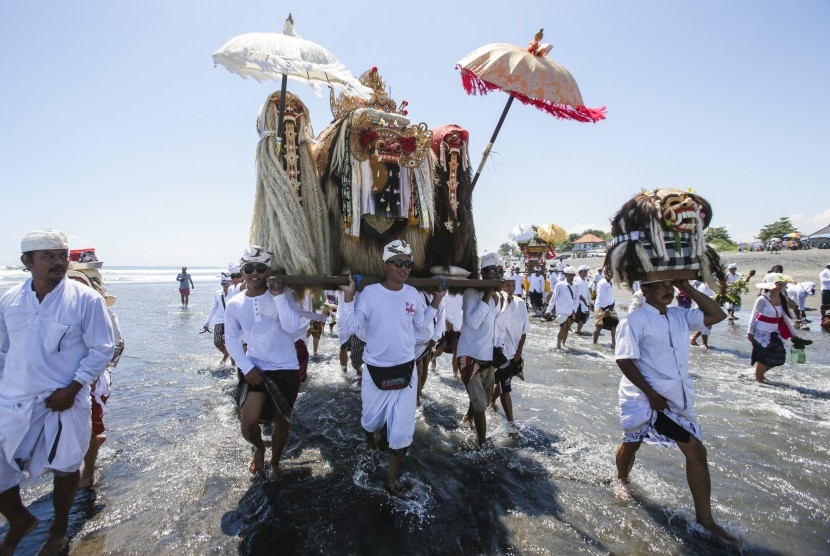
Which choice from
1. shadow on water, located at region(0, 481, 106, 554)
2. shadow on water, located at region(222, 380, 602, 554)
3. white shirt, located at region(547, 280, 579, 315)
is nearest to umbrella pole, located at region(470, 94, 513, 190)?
shadow on water, located at region(222, 380, 602, 554)

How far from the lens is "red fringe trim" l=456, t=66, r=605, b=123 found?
14.3ft

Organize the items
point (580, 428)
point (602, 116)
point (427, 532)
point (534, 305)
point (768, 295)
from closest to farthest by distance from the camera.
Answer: point (427, 532) < point (602, 116) < point (580, 428) < point (768, 295) < point (534, 305)

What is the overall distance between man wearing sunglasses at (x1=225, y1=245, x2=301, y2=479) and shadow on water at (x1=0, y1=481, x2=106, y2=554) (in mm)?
1271

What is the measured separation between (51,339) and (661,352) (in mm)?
4250

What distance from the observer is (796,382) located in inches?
301

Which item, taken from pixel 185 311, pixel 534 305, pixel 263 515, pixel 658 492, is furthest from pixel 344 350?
pixel 185 311

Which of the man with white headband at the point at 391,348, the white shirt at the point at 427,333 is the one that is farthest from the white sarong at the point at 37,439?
the white shirt at the point at 427,333

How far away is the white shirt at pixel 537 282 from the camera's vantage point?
18.9 m

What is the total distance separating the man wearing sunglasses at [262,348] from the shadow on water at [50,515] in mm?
1271

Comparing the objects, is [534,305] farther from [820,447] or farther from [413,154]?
[413,154]

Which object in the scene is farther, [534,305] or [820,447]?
[534,305]

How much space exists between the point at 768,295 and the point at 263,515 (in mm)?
7722

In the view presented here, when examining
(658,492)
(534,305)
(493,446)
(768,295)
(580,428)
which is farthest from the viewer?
(534,305)

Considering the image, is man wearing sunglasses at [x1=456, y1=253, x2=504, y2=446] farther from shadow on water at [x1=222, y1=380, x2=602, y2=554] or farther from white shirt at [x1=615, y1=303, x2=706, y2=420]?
white shirt at [x1=615, y1=303, x2=706, y2=420]
